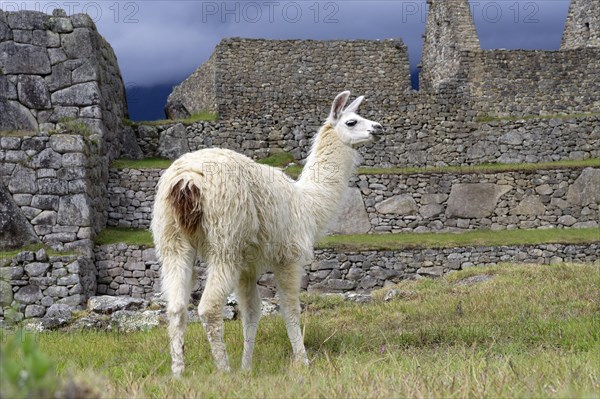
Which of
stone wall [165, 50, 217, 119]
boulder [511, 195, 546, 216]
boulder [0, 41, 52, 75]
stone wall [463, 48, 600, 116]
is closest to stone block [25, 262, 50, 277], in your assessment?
boulder [0, 41, 52, 75]

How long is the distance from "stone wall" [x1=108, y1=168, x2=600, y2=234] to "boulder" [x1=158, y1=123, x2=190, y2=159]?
4.51m

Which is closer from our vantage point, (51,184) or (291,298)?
(291,298)

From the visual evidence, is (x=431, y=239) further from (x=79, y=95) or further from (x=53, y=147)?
(x=79, y=95)

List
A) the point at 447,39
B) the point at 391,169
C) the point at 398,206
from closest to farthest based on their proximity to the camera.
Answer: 1. the point at 398,206
2. the point at 391,169
3. the point at 447,39

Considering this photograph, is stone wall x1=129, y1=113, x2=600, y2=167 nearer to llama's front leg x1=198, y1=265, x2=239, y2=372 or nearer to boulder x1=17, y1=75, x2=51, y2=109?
boulder x1=17, y1=75, x2=51, y2=109

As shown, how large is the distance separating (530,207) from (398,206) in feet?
10.6

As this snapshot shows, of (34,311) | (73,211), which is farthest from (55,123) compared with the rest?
(34,311)

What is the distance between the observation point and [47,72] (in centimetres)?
1373

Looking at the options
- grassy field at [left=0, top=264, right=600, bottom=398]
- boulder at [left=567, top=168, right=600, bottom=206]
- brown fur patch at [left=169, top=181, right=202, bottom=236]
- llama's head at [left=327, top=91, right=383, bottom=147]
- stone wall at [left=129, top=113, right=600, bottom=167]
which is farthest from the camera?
stone wall at [left=129, top=113, right=600, bottom=167]

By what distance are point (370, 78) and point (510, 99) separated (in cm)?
514

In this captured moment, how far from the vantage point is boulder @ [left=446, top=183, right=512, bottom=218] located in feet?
51.1

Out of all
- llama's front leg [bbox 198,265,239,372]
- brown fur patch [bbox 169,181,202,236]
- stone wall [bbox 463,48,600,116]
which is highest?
brown fur patch [bbox 169,181,202,236]

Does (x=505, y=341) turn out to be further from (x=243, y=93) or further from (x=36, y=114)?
(x=243, y=93)

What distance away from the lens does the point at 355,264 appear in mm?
13383
